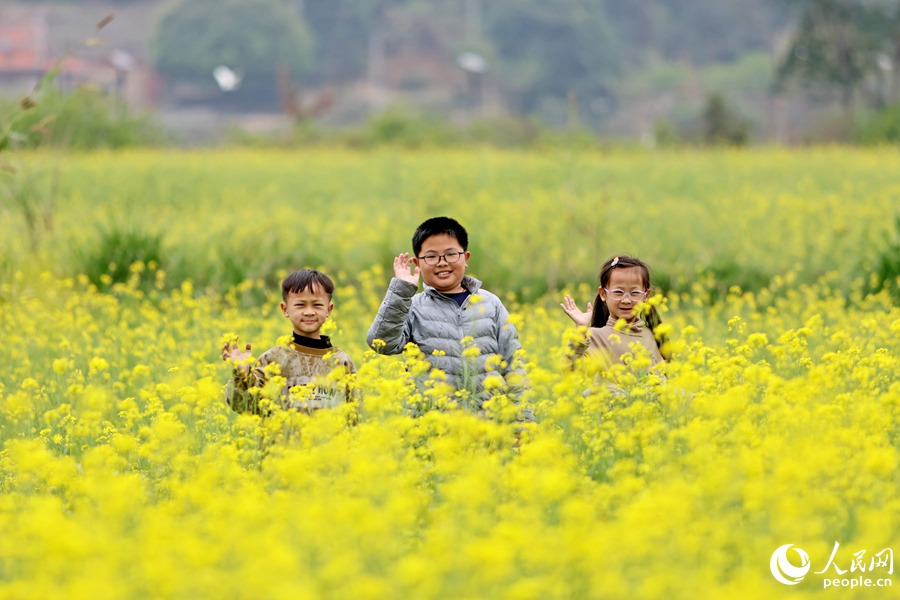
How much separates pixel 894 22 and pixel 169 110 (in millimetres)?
38319

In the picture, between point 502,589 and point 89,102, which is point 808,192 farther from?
point 89,102

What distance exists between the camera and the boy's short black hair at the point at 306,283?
4.44 meters

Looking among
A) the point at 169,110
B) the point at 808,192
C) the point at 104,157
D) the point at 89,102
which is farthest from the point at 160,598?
the point at 169,110

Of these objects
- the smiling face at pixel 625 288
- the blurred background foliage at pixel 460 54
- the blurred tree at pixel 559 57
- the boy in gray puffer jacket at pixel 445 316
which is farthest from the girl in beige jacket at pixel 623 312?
the blurred tree at pixel 559 57

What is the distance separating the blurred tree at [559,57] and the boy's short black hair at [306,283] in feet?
176

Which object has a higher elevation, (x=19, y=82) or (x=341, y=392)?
(x=19, y=82)

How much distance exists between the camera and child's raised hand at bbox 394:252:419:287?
14.7 ft

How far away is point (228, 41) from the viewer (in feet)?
198

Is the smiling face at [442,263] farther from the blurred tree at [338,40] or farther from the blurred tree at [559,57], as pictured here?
the blurred tree at [338,40]

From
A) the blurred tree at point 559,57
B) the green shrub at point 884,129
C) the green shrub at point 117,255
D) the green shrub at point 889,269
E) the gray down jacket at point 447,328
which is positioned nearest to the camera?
the gray down jacket at point 447,328

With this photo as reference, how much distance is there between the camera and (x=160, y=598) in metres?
2.73

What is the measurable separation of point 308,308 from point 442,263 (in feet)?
1.86

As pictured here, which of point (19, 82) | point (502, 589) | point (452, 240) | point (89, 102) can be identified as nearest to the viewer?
point (502, 589)

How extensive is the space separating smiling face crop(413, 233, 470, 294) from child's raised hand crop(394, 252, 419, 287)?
0.20 ft
